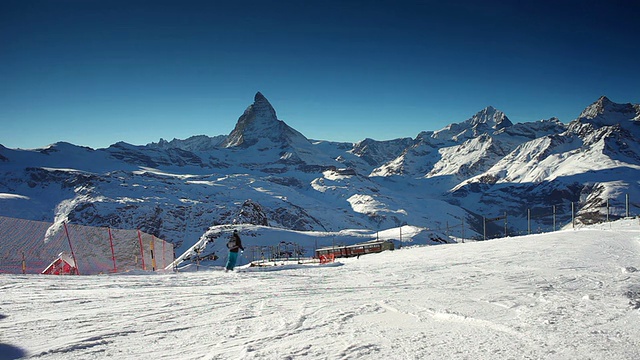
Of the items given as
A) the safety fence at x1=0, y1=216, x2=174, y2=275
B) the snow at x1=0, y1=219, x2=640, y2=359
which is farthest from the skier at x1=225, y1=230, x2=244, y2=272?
the snow at x1=0, y1=219, x2=640, y2=359

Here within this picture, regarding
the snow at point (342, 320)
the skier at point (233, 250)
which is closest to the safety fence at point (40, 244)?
the skier at point (233, 250)

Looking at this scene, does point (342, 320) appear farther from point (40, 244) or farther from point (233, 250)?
point (40, 244)

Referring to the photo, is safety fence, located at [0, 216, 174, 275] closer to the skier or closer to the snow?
the skier

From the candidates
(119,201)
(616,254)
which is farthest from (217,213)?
(616,254)

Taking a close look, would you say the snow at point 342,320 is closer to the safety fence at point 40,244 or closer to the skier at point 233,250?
the skier at point 233,250

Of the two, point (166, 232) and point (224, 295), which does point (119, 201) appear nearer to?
point (166, 232)

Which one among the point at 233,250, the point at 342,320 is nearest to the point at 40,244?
the point at 233,250

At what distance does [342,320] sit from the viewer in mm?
5523

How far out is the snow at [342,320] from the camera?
412cm

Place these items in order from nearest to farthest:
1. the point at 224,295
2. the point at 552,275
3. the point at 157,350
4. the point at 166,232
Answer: the point at 157,350, the point at 224,295, the point at 552,275, the point at 166,232

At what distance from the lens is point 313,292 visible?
337 inches

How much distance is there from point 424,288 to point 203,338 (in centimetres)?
522

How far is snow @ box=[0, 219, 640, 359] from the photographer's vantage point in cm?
412

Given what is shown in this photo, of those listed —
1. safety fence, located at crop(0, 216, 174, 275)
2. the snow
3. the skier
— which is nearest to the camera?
the snow
